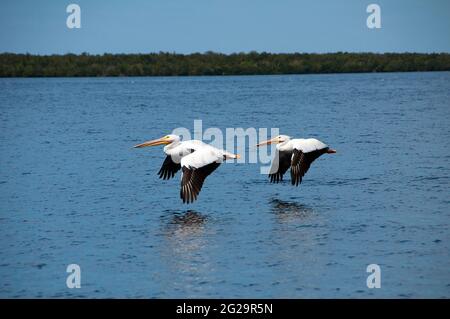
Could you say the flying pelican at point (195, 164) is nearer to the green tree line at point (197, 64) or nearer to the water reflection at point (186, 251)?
the water reflection at point (186, 251)

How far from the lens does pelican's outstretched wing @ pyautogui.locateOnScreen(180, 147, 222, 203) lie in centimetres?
1254

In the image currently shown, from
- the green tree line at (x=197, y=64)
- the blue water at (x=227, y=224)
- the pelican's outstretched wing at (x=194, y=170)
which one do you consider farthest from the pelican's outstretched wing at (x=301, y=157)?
the green tree line at (x=197, y=64)

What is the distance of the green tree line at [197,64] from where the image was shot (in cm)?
8012

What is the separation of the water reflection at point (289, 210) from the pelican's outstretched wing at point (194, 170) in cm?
105

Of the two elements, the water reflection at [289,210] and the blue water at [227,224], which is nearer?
the blue water at [227,224]

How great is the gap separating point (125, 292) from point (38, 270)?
129 centimetres

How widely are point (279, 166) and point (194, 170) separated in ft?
9.08

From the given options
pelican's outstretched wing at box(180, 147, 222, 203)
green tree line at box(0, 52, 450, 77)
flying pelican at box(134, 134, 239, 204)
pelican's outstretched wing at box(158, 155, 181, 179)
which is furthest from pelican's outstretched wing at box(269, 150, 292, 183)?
green tree line at box(0, 52, 450, 77)

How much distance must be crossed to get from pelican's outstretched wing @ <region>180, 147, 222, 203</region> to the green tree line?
66739mm

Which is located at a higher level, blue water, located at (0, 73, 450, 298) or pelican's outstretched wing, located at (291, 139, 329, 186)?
pelican's outstretched wing, located at (291, 139, 329, 186)

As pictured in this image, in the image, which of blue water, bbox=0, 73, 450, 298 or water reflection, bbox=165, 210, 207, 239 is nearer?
blue water, bbox=0, 73, 450, 298

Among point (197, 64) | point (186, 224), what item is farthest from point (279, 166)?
point (197, 64)

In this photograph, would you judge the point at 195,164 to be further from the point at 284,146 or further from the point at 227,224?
the point at 284,146

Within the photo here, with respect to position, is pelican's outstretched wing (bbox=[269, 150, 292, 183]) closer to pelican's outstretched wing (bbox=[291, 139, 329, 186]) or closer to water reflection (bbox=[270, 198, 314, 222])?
pelican's outstretched wing (bbox=[291, 139, 329, 186])
